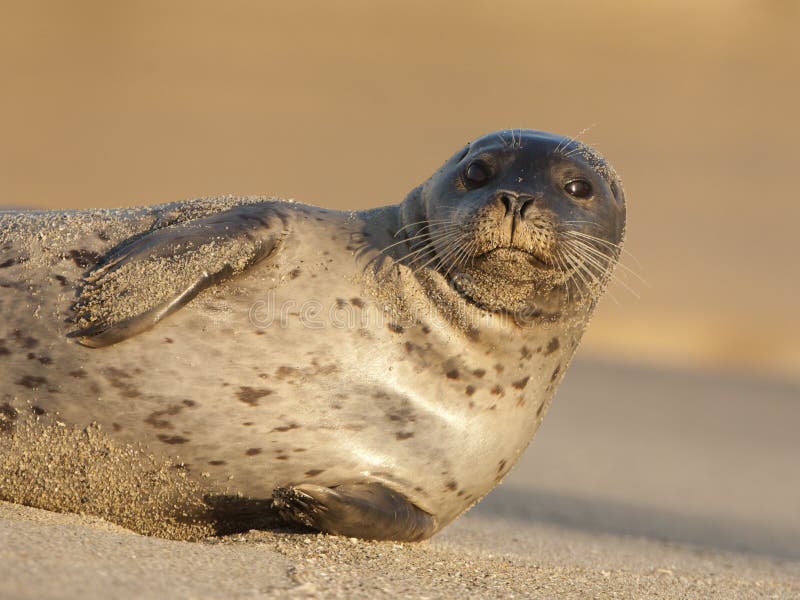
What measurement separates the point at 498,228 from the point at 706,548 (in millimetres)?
2377

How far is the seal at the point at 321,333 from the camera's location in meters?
3.38

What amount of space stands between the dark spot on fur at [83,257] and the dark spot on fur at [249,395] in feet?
2.17

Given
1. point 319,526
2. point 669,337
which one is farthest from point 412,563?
point 669,337

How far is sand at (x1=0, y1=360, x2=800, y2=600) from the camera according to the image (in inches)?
102

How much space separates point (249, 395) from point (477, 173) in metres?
1.08

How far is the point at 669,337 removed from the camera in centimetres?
1564

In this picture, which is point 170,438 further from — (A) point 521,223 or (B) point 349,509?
(A) point 521,223

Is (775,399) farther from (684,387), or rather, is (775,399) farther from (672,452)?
(672,452)

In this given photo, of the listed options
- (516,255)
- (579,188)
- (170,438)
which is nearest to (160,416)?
(170,438)

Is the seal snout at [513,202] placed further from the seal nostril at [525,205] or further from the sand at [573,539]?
the sand at [573,539]

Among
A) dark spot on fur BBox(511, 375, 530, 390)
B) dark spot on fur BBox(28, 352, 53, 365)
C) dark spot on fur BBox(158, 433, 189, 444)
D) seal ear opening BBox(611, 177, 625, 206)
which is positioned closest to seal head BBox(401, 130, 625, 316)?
seal ear opening BBox(611, 177, 625, 206)

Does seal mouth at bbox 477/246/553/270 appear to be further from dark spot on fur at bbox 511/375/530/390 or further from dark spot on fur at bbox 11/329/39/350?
dark spot on fur at bbox 11/329/39/350

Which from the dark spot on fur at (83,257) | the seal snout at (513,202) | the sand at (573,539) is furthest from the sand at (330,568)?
the seal snout at (513,202)

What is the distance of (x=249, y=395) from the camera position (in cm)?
341
